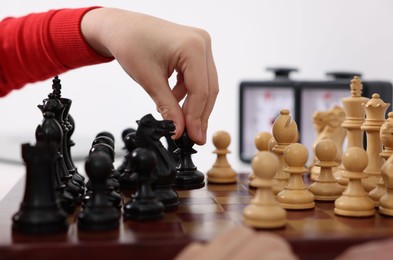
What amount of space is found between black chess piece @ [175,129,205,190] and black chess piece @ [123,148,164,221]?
0.26 meters

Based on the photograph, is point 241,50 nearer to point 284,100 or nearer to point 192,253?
point 284,100

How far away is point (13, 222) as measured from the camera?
33.7 inches

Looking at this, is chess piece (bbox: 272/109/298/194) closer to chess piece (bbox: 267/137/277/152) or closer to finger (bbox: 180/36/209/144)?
chess piece (bbox: 267/137/277/152)

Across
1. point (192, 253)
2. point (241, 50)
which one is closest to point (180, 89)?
point (192, 253)

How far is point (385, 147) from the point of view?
107 cm

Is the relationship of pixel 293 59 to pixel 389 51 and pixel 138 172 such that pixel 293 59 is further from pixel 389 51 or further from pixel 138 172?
pixel 138 172

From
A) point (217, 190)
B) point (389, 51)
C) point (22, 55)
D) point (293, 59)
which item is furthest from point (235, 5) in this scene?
point (217, 190)

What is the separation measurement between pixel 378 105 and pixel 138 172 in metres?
0.47

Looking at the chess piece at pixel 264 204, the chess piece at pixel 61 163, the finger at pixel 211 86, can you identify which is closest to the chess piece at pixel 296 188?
the chess piece at pixel 264 204

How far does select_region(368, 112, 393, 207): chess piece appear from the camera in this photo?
1017mm

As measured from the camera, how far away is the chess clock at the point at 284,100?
8.64 ft

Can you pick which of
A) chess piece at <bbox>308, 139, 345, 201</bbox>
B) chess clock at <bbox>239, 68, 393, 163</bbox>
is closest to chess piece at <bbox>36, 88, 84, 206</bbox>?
chess piece at <bbox>308, 139, 345, 201</bbox>

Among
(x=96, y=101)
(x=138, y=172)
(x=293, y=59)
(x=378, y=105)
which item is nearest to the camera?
(x=138, y=172)

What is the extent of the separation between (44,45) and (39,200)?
24.0 inches
